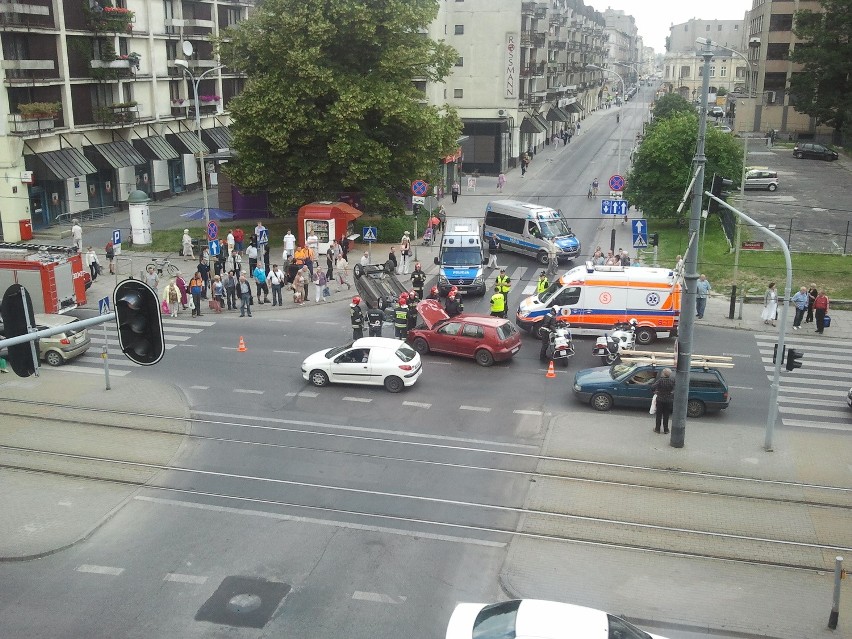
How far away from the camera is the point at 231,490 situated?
55.3 ft

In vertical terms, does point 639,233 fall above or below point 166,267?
above

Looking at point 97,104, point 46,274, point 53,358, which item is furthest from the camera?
point 97,104

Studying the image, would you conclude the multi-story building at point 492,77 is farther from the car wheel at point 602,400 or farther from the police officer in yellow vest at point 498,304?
the car wheel at point 602,400

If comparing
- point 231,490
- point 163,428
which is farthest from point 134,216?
point 231,490

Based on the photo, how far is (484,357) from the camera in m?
24.5

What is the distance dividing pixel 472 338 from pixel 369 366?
3661mm

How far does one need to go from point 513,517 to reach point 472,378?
26.6 feet

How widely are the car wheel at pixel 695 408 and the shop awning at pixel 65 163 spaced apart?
35078 millimetres

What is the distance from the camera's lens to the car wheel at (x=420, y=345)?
25.7 meters

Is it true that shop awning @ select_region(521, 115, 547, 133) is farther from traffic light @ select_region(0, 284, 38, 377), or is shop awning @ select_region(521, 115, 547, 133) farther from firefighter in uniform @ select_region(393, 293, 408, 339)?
traffic light @ select_region(0, 284, 38, 377)

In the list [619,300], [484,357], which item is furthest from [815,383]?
[484,357]

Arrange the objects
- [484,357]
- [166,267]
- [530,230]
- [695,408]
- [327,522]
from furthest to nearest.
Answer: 1. [530,230]
2. [166,267]
3. [484,357]
4. [695,408]
5. [327,522]

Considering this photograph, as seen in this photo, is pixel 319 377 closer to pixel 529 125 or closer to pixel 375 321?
pixel 375 321

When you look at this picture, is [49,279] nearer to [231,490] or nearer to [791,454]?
[231,490]
